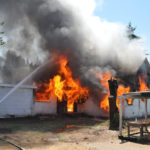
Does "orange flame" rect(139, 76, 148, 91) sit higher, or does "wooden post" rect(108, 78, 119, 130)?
"orange flame" rect(139, 76, 148, 91)

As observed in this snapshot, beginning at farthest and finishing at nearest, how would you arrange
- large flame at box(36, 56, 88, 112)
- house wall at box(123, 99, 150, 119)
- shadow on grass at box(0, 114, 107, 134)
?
1. large flame at box(36, 56, 88, 112)
2. house wall at box(123, 99, 150, 119)
3. shadow on grass at box(0, 114, 107, 134)

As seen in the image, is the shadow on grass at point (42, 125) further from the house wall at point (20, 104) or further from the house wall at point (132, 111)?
the house wall at point (132, 111)

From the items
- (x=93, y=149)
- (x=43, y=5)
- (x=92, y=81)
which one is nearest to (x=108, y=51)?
(x=92, y=81)

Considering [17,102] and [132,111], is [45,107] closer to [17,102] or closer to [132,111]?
[17,102]

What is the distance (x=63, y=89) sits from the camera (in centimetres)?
1752

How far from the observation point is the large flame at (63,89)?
57.3 ft

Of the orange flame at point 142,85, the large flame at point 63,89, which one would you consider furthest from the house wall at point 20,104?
the orange flame at point 142,85

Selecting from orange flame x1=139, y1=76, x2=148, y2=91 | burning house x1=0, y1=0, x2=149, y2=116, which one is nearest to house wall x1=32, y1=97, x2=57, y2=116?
burning house x1=0, y1=0, x2=149, y2=116

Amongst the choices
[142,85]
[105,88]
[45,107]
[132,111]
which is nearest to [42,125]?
[45,107]

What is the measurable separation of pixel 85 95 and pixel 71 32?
22.5ft

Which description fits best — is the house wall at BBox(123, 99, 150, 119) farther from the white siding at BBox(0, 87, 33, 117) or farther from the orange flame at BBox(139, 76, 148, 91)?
the white siding at BBox(0, 87, 33, 117)

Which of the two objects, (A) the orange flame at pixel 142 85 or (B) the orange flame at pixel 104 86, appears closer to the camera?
(B) the orange flame at pixel 104 86

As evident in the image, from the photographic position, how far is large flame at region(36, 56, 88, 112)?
17.5 m

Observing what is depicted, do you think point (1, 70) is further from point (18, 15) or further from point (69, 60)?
point (69, 60)
